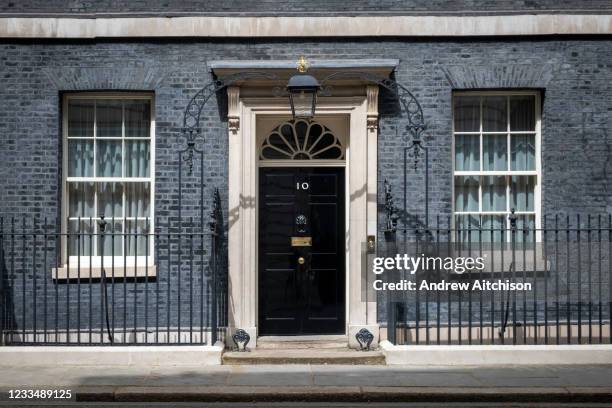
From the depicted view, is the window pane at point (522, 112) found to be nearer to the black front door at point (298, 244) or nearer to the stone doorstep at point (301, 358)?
the black front door at point (298, 244)

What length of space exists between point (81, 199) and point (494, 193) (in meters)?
5.50

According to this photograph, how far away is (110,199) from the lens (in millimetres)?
13234

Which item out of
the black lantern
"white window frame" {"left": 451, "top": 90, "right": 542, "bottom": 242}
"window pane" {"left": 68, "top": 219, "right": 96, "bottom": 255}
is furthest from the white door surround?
"window pane" {"left": 68, "top": 219, "right": 96, "bottom": 255}

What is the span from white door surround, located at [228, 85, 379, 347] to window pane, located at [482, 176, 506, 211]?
159cm

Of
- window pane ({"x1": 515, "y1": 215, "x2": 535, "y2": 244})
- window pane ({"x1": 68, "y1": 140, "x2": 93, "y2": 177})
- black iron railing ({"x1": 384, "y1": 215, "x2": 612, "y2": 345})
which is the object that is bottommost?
black iron railing ({"x1": 384, "y1": 215, "x2": 612, "y2": 345})

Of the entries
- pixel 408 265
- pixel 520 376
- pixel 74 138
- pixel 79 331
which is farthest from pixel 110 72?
pixel 520 376

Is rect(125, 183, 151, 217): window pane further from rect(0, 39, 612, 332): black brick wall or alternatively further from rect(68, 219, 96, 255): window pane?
rect(68, 219, 96, 255): window pane

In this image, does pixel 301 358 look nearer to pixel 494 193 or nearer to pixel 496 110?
pixel 494 193

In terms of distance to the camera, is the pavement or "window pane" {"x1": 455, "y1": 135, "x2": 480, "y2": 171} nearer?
the pavement

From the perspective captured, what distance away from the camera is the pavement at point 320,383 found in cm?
1008

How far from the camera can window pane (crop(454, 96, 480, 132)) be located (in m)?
13.3

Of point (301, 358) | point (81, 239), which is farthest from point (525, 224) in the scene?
point (81, 239)

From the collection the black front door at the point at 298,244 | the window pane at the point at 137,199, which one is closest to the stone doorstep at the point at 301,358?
the black front door at the point at 298,244

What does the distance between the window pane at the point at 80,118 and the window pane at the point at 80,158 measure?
0.39 feet
